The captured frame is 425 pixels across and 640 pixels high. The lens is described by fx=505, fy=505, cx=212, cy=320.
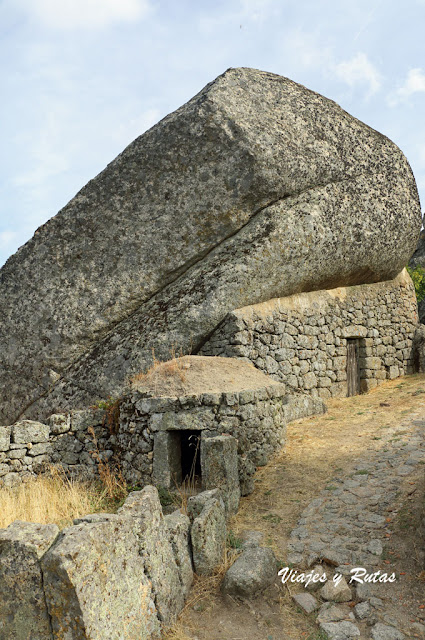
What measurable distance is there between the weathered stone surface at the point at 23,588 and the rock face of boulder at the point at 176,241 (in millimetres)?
7452

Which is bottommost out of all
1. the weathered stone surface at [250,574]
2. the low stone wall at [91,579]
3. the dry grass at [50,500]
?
the weathered stone surface at [250,574]

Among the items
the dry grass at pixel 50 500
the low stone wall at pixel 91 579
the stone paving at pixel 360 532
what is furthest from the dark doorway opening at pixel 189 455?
the low stone wall at pixel 91 579

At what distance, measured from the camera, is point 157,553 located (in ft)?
15.6

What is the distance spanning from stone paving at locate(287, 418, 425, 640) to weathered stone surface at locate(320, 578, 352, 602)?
19mm

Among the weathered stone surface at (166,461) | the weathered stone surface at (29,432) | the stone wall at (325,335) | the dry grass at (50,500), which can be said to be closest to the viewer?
the dry grass at (50,500)

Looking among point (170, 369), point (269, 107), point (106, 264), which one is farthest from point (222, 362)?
point (269, 107)

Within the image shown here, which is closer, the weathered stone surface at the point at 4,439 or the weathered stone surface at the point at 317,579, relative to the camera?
the weathered stone surface at the point at 317,579

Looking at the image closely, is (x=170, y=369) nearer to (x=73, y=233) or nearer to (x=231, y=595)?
(x=231, y=595)

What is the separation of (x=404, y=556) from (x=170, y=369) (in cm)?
466

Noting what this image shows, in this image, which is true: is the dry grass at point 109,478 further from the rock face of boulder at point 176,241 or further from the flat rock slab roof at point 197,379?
the rock face of boulder at point 176,241

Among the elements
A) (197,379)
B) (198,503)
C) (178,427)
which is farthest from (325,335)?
(198,503)

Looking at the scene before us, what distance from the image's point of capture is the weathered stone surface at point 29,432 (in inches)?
349

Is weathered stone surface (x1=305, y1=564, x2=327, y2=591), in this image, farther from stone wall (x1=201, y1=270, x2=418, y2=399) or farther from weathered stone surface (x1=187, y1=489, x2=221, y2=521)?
stone wall (x1=201, y1=270, x2=418, y2=399)

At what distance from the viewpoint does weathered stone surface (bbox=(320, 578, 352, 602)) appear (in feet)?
16.1
